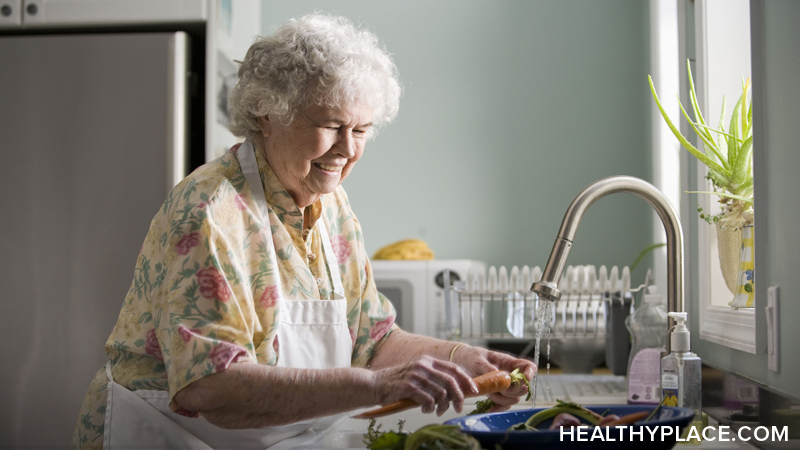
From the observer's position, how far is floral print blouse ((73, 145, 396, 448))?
35.2 inches

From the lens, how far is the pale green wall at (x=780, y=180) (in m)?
0.92

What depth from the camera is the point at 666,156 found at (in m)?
2.21

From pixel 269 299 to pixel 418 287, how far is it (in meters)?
1.13

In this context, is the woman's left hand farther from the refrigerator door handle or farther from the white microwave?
the refrigerator door handle

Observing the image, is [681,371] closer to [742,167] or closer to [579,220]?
[579,220]

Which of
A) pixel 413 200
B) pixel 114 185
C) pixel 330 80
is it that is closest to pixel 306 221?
pixel 330 80

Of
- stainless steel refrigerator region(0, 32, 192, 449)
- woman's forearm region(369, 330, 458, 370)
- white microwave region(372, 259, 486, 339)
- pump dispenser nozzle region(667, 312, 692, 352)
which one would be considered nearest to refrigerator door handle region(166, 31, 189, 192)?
stainless steel refrigerator region(0, 32, 192, 449)

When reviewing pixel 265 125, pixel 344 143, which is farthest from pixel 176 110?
pixel 344 143

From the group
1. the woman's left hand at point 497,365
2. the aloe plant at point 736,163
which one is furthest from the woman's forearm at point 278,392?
the aloe plant at point 736,163

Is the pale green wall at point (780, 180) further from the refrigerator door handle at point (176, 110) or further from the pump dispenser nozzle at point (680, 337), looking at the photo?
the refrigerator door handle at point (176, 110)

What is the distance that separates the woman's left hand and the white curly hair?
1.48ft

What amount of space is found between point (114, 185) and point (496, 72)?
1.47 metres

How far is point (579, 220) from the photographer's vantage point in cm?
93

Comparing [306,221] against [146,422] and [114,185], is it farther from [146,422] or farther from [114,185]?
[114,185]
